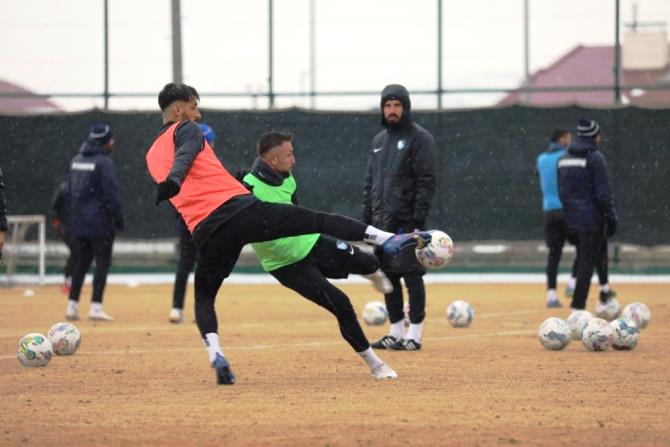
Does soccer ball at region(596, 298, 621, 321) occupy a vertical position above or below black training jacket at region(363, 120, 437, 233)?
below

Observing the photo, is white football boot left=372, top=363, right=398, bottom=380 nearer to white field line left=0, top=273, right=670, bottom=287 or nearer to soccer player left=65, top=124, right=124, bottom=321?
soccer player left=65, top=124, right=124, bottom=321

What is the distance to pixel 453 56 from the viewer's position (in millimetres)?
22141

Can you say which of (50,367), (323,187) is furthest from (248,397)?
(323,187)

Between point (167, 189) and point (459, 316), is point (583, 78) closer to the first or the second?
point (459, 316)

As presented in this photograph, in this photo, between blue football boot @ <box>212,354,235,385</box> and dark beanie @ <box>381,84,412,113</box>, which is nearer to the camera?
blue football boot @ <box>212,354,235,385</box>

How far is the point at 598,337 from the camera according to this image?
37.6 ft

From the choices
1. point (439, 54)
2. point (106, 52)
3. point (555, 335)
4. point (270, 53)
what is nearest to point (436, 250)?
point (555, 335)

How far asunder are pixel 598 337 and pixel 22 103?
1366 cm

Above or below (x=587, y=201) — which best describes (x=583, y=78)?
above

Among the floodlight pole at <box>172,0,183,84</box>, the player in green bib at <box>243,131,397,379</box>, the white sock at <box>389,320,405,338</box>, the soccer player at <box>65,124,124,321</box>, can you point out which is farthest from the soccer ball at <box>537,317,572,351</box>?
the floodlight pole at <box>172,0,183,84</box>

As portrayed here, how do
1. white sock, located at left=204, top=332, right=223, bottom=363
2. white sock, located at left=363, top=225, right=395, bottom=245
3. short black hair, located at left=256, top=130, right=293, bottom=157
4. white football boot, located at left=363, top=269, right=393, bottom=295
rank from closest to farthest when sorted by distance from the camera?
white sock, located at left=363, top=225, right=395, bottom=245 < white sock, located at left=204, top=332, right=223, bottom=363 < short black hair, located at left=256, top=130, right=293, bottom=157 < white football boot, located at left=363, top=269, right=393, bottom=295

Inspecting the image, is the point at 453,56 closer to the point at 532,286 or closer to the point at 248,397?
the point at 532,286

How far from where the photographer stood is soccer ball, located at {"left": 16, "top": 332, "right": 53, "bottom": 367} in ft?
34.4

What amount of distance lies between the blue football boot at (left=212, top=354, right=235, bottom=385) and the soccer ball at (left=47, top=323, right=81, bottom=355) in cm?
250
